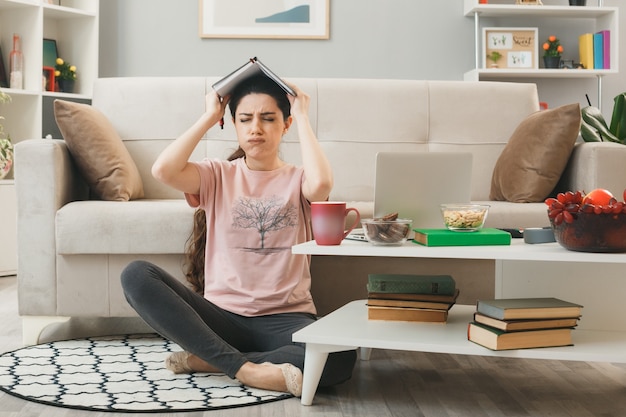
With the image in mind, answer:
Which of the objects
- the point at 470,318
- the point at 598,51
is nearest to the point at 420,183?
the point at 470,318

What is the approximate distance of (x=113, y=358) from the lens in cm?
239

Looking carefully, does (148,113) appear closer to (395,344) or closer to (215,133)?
(215,133)

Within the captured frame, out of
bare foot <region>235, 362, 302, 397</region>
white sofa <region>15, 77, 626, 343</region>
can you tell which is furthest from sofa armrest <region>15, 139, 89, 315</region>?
bare foot <region>235, 362, 302, 397</region>

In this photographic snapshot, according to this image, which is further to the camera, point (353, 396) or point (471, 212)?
point (353, 396)

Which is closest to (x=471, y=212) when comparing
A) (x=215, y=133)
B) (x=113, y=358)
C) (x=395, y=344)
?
(x=395, y=344)

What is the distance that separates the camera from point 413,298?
6.59 ft

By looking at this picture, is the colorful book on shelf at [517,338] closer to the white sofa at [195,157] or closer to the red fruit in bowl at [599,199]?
the red fruit in bowl at [599,199]

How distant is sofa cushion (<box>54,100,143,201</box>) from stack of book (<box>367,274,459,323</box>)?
1.23 metres

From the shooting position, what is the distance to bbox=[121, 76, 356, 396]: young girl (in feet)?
6.75

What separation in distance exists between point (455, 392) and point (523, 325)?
0.37 metres

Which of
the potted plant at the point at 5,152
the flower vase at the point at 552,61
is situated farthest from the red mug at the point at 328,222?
the flower vase at the point at 552,61

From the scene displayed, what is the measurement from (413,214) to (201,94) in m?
1.65

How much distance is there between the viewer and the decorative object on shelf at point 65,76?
4.72m

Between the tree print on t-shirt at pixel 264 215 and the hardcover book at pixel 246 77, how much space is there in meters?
0.30
